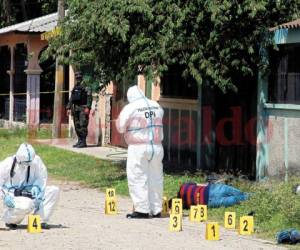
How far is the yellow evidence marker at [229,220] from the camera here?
34.1 ft

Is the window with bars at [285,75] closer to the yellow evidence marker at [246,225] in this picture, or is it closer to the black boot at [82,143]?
the yellow evidence marker at [246,225]

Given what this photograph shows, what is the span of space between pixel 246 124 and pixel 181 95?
2.65 m

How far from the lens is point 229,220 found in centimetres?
1045

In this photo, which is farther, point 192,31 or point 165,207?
point 192,31

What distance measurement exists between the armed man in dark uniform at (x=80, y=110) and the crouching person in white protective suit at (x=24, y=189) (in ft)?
35.9

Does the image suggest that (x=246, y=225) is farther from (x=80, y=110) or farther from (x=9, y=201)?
(x=80, y=110)

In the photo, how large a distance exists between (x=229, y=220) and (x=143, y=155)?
1.60 m

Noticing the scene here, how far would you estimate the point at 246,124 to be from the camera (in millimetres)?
15516

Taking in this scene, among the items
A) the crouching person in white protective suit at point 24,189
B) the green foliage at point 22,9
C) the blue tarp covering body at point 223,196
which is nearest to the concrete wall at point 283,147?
the blue tarp covering body at point 223,196

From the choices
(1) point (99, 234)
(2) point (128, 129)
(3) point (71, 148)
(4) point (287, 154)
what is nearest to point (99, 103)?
(3) point (71, 148)

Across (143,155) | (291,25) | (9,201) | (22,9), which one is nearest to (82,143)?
(291,25)

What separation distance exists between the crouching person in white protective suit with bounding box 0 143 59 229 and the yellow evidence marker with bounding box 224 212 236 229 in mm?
2175

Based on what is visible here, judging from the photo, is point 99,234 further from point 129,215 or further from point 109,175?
point 109,175

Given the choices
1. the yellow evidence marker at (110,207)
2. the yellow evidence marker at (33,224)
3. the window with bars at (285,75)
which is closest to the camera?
the yellow evidence marker at (33,224)
